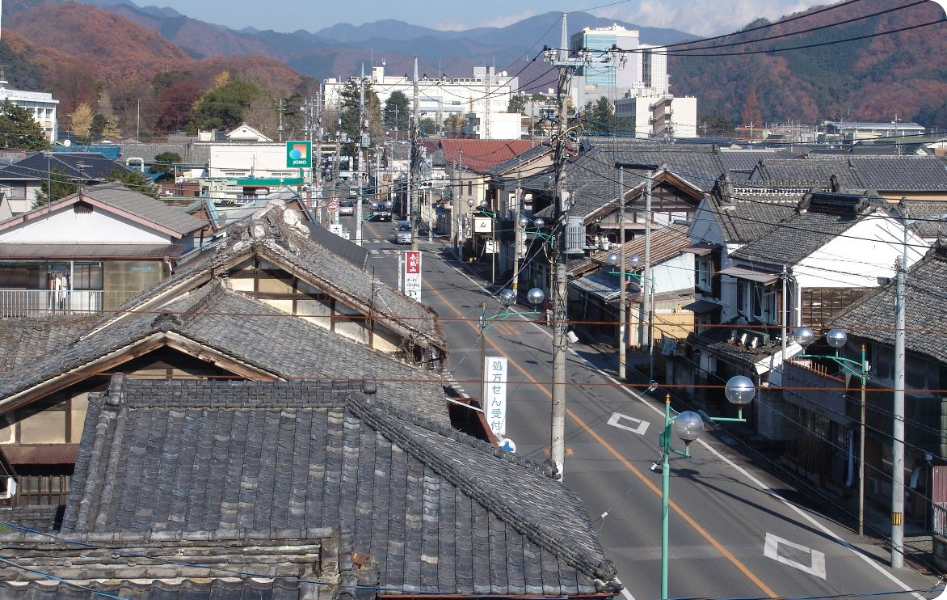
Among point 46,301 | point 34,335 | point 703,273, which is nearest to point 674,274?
point 703,273

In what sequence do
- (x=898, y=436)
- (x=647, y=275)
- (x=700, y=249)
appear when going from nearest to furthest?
(x=898, y=436) < (x=700, y=249) < (x=647, y=275)

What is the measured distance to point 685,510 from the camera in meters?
20.8

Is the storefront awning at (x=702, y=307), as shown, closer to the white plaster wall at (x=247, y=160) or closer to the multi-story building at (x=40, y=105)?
the white plaster wall at (x=247, y=160)

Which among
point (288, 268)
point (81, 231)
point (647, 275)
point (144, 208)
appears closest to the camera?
point (288, 268)

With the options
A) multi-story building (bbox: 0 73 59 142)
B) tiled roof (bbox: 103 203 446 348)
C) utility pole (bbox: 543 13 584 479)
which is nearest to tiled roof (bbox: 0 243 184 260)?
tiled roof (bbox: 103 203 446 348)

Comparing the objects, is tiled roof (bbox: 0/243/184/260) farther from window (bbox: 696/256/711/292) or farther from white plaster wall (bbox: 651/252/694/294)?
white plaster wall (bbox: 651/252/694/294)

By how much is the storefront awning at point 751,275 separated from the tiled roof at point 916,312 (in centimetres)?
284

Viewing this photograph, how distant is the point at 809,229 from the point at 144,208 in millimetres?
18401

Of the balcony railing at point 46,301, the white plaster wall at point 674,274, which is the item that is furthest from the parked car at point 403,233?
the balcony railing at point 46,301

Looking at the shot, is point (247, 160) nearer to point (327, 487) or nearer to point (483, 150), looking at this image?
point (483, 150)

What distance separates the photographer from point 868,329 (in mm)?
21469

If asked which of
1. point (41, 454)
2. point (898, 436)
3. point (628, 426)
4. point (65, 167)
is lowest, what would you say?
point (628, 426)

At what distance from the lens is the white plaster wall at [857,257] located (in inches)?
1004

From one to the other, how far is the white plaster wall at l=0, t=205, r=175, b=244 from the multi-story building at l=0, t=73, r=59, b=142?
6348cm
